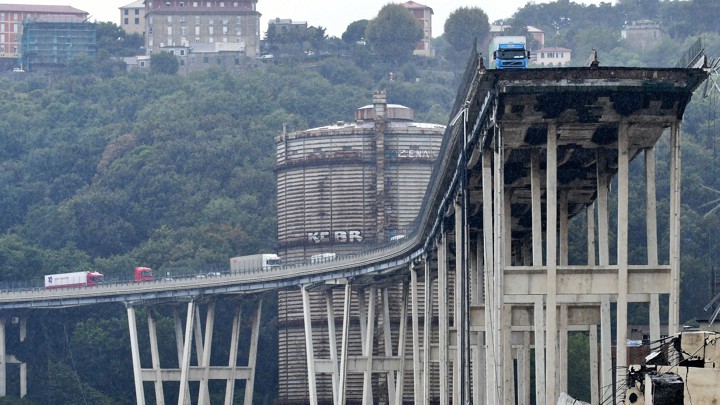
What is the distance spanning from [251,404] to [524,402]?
184 feet

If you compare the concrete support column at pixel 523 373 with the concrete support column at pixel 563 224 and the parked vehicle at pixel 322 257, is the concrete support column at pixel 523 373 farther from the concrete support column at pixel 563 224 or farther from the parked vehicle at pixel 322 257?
the parked vehicle at pixel 322 257

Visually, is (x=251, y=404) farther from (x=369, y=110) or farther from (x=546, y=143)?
(x=546, y=143)

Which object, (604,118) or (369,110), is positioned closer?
(604,118)

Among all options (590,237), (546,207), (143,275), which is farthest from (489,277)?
(143,275)

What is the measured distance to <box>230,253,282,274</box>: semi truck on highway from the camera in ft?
496

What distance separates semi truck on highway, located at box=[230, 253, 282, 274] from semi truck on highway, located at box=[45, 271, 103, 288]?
11.3 meters

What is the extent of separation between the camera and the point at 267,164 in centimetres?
19975

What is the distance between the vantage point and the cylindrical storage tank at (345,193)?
157 m

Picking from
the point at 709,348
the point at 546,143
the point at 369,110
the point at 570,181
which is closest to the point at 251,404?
the point at 369,110

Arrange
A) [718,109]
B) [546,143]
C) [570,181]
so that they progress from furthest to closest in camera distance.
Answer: [718,109], [570,181], [546,143]

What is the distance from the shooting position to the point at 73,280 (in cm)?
15838

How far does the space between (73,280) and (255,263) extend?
15.7 meters

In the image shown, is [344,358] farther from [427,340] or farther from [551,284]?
[551,284]

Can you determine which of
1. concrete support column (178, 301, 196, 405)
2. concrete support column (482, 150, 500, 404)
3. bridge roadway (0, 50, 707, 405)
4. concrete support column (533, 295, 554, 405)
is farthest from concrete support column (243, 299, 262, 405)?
concrete support column (533, 295, 554, 405)
